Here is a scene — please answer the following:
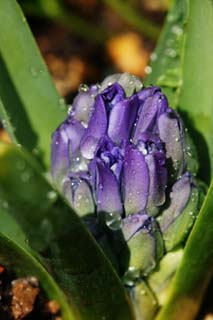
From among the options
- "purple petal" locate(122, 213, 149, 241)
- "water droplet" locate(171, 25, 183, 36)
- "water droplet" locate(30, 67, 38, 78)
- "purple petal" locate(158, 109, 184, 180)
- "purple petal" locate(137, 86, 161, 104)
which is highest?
"water droplet" locate(30, 67, 38, 78)

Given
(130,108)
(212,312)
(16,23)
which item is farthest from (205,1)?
(212,312)

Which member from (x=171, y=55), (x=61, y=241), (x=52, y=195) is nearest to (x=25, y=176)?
(x=52, y=195)

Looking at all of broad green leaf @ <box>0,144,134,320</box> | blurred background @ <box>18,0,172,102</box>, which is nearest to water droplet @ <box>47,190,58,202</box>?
broad green leaf @ <box>0,144,134,320</box>

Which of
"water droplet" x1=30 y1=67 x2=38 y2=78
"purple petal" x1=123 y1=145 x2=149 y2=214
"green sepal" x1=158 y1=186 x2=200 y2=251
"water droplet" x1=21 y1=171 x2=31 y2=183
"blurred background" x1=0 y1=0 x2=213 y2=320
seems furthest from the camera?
"blurred background" x1=0 y1=0 x2=213 y2=320

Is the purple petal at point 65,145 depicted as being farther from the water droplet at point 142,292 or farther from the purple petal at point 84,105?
the water droplet at point 142,292

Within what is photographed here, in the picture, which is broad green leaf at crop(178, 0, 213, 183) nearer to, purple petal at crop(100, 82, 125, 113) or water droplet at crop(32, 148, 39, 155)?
purple petal at crop(100, 82, 125, 113)

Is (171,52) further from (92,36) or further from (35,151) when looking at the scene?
(92,36)
